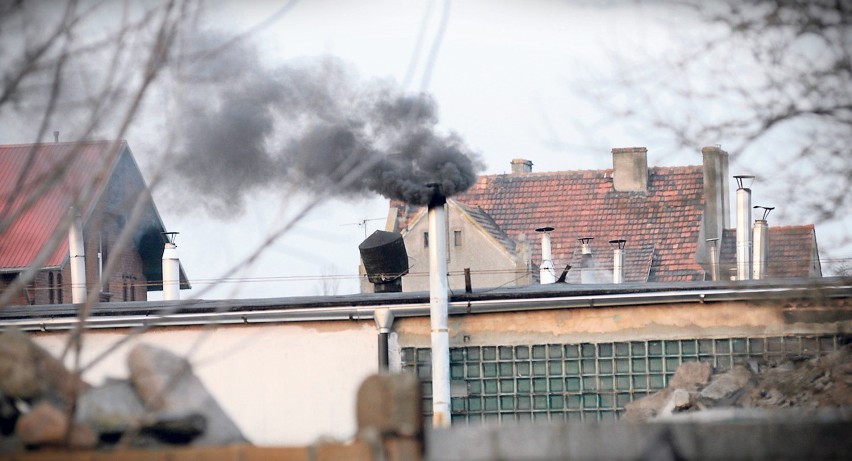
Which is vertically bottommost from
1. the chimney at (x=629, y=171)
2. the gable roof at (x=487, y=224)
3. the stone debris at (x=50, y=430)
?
the stone debris at (x=50, y=430)

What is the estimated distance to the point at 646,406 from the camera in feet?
55.9

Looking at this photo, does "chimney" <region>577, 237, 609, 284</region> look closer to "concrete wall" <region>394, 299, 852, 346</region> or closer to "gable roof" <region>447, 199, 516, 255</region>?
"gable roof" <region>447, 199, 516, 255</region>

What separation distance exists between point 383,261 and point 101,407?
14.4 metres

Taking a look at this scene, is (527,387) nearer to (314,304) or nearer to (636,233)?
(314,304)

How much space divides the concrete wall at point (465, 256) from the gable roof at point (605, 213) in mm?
1580

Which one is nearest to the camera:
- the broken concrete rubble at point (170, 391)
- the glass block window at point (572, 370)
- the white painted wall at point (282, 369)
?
the broken concrete rubble at point (170, 391)

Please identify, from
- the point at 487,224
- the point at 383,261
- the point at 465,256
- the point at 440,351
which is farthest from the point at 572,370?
the point at 487,224

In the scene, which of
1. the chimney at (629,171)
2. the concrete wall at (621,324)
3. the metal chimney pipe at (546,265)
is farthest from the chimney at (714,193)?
the concrete wall at (621,324)

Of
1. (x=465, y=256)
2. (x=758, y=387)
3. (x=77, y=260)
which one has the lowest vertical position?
(x=758, y=387)

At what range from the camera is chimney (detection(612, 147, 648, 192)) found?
43.1 meters

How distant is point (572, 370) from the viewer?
17.9 metres

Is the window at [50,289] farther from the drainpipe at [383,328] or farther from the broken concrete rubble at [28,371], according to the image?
the broken concrete rubble at [28,371]

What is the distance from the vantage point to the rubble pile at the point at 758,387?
48.8ft

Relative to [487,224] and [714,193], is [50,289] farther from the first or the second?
[714,193]
